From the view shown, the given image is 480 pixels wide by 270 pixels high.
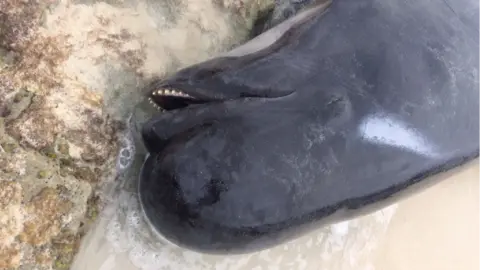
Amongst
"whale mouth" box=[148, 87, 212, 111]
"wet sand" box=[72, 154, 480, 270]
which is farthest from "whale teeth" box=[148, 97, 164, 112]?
"wet sand" box=[72, 154, 480, 270]

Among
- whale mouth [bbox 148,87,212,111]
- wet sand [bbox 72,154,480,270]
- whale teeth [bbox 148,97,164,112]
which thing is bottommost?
wet sand [bbox 72,154,480,270]

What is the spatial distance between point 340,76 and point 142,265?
2.48ft

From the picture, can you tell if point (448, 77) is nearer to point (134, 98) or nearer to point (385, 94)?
point (385, 94)

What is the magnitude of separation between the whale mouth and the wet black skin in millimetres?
16

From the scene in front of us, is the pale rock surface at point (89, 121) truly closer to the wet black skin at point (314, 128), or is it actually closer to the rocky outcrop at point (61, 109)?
the rocky outcrop at point (61, 109)

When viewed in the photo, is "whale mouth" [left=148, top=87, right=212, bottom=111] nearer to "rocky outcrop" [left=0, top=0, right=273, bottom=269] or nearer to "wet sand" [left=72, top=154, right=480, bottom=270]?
"rocky outcrop" [left=0, top=0, right=273, bottom=269]

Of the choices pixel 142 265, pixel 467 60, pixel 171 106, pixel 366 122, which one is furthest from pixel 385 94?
pixel 142 265

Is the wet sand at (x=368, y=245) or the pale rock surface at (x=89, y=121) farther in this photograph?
the wet sand at (x=368, y=245)

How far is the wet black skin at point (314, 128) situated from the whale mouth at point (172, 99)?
2 cm

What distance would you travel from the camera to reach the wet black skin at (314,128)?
5.41 ft

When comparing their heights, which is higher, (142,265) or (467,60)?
(467,60)

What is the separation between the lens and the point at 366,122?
173cm

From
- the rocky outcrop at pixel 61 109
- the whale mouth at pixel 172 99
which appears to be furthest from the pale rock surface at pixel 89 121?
the whale mouth at pixel 172 99

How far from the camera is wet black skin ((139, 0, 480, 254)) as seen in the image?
5.41 ft
